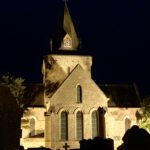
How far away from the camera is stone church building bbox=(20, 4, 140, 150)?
56188 millimetres

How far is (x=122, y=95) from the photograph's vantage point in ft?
210

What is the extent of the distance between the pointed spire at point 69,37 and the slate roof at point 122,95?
7192 millimetres

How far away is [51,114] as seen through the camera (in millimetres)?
56000

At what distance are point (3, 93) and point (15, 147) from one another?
130 centimetres

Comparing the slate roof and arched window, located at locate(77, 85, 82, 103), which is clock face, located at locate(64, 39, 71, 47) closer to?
arched window, located at locate(77, 85, 82, 103)

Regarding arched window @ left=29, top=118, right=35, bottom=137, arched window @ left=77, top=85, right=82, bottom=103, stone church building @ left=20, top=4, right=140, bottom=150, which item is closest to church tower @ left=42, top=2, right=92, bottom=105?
stone church building @ left=20, top=4, right=140, bottom=150

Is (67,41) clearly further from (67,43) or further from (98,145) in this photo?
(98,145)

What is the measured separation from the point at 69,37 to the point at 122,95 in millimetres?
10477

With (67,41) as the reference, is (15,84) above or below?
below

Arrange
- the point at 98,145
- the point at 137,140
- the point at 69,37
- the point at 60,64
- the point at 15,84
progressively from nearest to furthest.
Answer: the point at 137,140 → the point at 98,145 → the point at 15,84 → the point at 60,64 → the point at 69,37

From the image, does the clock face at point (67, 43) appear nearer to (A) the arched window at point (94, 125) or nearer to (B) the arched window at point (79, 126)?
(B) the arched window at point (79, 126)

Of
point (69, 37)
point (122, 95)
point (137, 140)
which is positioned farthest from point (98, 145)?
point (122, 95)

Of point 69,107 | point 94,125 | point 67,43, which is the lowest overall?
point 94,125

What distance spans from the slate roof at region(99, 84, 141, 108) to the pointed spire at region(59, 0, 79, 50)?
7.19m
